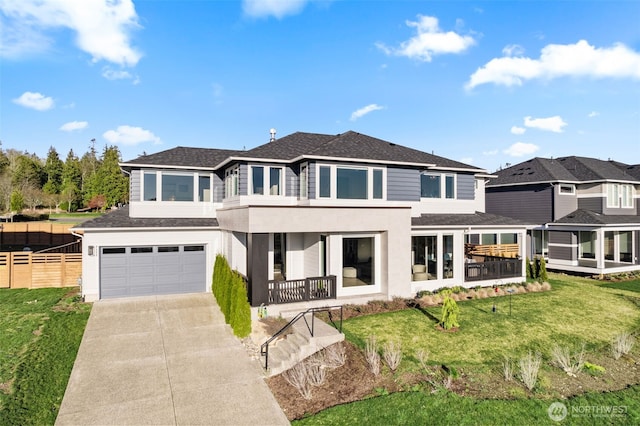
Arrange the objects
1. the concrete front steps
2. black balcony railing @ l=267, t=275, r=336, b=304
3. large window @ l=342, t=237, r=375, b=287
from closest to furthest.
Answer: the concrete front steps → black balcony railing @ l=267, t=275, r=336, b=304 → large window @ l=342, t=237, r=375, b=287

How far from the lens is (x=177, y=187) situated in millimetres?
18094

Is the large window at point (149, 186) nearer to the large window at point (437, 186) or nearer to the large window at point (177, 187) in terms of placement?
the large window at point (177, 187)

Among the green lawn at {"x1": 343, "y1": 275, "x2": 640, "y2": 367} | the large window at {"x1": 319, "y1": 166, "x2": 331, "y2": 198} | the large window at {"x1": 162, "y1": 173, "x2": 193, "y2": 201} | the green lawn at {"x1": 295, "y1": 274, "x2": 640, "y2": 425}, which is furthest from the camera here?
the large window at {"x1": 162, "y1": 173, "x2": 193, "y2": 201}

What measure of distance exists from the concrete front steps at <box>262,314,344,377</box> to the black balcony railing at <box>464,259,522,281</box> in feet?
30.5

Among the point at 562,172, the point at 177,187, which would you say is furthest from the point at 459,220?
the point at 177,187

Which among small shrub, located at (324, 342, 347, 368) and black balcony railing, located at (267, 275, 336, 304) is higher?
black balcony railing, located at (267, 275, 336, 304)

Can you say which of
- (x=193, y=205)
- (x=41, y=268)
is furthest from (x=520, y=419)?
(x=41, y=268)

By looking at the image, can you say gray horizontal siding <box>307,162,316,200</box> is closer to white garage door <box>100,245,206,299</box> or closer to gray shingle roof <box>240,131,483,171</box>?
gray shingle roof <box>240,131,483,171</box>

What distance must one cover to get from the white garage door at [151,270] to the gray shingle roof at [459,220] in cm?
1029

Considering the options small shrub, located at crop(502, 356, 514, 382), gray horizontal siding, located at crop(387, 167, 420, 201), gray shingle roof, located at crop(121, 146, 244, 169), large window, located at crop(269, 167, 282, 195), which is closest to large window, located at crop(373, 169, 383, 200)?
gray horizontal siding, located at crop(387, 167, 420, 201)

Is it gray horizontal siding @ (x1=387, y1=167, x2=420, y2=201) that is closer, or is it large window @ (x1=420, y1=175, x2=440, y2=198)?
gray horizontal siding @ (x1=387, y1=167, x2=420, y2=201)

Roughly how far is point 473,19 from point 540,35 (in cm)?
507

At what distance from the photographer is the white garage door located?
15648mm

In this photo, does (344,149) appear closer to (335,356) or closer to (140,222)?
(335,356)
